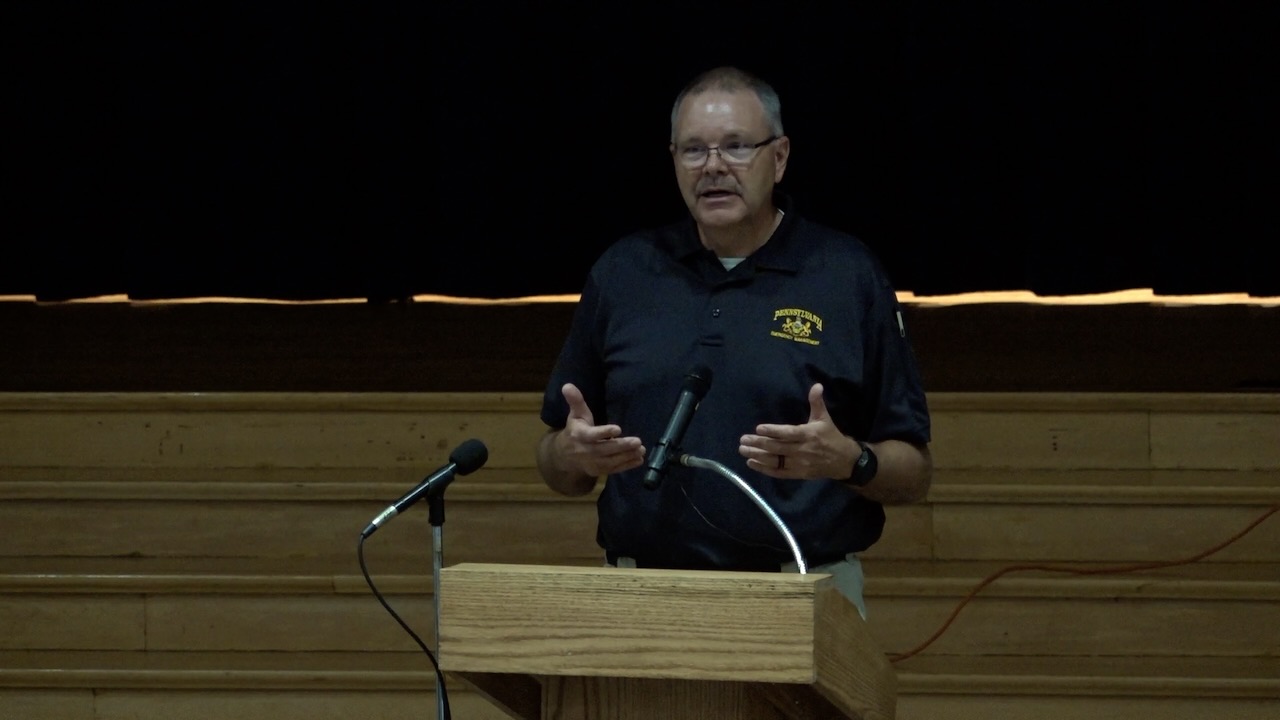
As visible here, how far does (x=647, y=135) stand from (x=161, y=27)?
1.46 m

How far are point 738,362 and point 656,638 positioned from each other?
664 mm

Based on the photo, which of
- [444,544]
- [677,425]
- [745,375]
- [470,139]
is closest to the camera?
[677,425]

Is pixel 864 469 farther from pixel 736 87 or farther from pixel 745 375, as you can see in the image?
pixel 736 87

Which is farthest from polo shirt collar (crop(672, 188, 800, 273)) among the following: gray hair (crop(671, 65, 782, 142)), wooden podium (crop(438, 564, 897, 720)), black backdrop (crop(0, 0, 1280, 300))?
black backdrop (crop(0, 0, 1280, 300))

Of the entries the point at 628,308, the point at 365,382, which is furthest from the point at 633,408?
the point at 365,382

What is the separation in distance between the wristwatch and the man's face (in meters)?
0.39

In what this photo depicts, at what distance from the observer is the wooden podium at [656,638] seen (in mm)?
1384

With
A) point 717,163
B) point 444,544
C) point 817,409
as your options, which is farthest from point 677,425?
point 444,544

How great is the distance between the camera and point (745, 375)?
2000 millimetres

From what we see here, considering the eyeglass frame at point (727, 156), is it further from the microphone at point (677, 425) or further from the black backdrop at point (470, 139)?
the black backdrop at point (470, 139)

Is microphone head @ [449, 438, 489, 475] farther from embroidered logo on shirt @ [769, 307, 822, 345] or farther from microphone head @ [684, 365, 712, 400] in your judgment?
embroidered logo on shirt @ [769, 307, 822, 345]

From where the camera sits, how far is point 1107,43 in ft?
13.8

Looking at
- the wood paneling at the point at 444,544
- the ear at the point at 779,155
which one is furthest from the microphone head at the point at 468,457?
the wood paneling at the point at 444,544

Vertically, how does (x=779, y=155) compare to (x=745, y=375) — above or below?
above
